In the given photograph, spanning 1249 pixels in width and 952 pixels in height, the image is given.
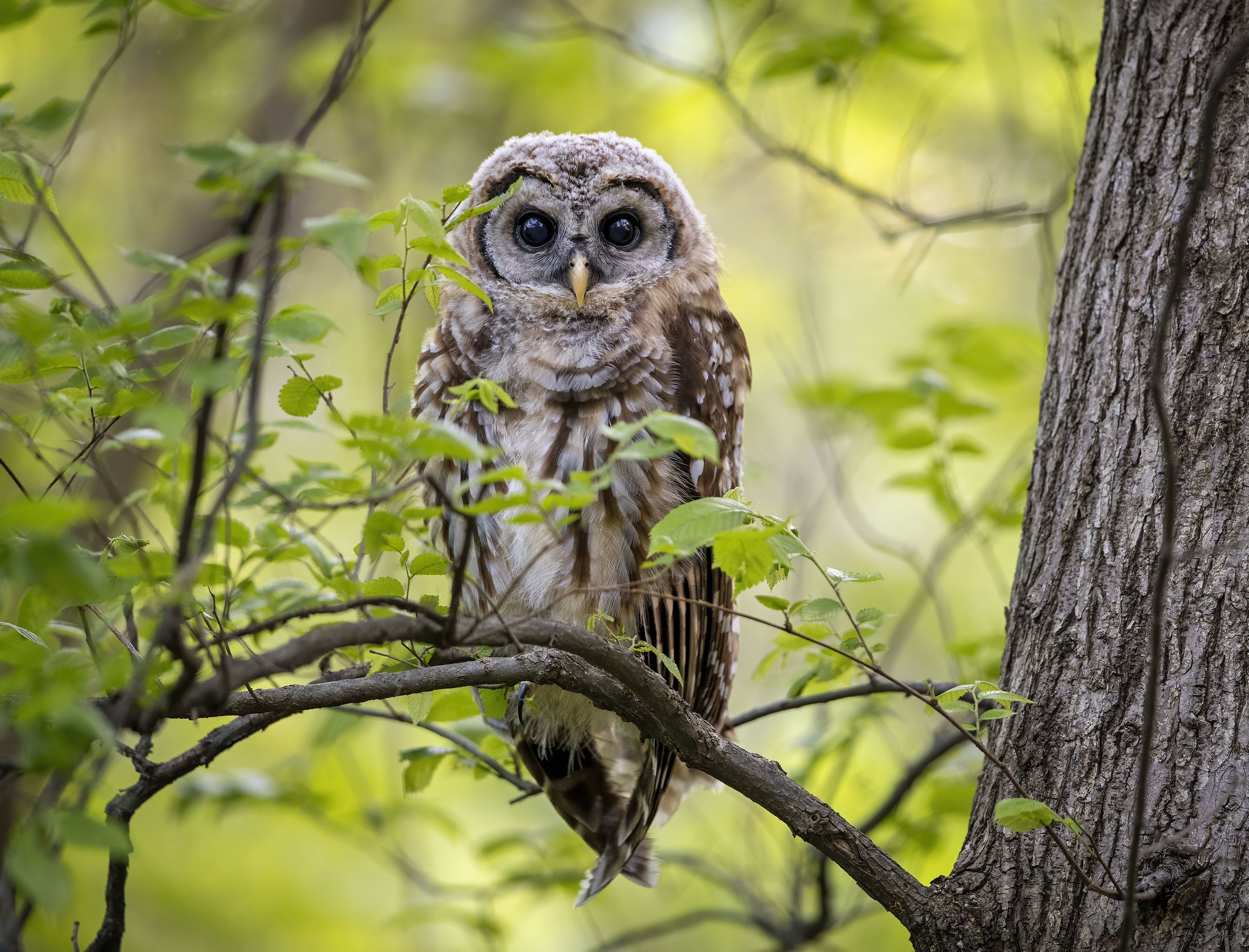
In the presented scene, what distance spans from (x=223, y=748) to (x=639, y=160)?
85.6 inches

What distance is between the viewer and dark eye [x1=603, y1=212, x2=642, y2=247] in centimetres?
316

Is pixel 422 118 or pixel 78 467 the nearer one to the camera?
pixel 78 467

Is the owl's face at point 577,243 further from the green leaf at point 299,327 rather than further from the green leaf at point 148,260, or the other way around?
the green leaf at point 299,327

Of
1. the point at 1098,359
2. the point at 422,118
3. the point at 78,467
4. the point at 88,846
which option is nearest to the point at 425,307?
the point at 422,118

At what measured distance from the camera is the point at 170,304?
4.46 ft

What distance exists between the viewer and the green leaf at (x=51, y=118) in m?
1.48

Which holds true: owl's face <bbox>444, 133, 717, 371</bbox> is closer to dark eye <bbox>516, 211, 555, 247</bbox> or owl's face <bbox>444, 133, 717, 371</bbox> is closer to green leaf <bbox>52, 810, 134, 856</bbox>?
dark eye <bbox>516, 211, 555, 247</bbox>

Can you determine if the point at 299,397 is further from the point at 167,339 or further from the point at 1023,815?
the point at 1023,815

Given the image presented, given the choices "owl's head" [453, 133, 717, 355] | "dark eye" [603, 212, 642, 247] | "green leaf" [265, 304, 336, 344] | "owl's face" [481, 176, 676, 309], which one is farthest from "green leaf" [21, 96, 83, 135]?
→ "dark eye" [603, 212, 642, 247]

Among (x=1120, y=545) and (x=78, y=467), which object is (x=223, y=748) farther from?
(x=1120, y=545)

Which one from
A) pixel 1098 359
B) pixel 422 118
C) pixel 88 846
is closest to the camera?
pixel 88 846

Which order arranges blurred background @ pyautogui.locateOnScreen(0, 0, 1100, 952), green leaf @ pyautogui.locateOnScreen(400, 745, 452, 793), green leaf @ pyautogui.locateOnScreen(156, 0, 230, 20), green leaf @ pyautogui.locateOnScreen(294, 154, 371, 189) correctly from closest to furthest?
green leaf @ pyautogui.locateOnScreen(294, 154, 371, 189) < green leaf @ pyautogui.locateOnScreen(156, 0, 230, 20) < green leaf @ pyautogui.locateOnScreen(400, 745, 452, 793) < blurred background @ pyautogui.locateOnScreen(0, 0, 1100, 952)

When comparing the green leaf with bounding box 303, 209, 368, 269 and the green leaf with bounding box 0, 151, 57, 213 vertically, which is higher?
→ the green leaf with bounding box 0, 151, 57, 213

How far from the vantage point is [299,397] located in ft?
5.95
